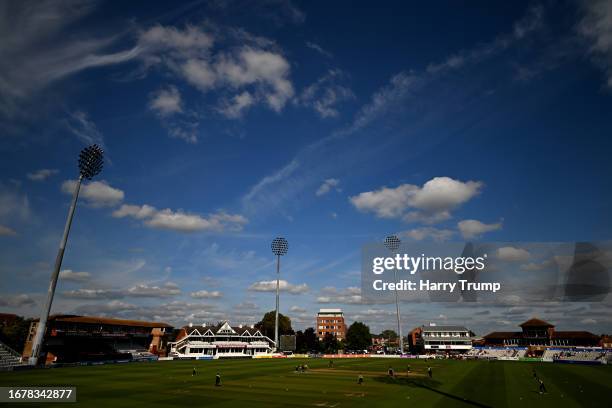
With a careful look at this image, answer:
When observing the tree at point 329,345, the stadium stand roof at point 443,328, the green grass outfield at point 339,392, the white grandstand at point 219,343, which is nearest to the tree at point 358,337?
the tree at point 329,345

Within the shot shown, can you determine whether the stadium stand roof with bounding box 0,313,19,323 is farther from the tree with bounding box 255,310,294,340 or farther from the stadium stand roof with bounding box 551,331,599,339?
the stadium stand roof with bounding box 551,331,599,339

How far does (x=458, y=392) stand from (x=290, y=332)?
122878mm

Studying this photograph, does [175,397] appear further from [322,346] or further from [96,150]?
[322,346]

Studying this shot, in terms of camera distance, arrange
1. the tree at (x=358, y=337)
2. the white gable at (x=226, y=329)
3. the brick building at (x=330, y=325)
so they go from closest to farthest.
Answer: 1. the white gable at (x=226, y=329)
2. the tree at (x=358, y=337)
3. the brick building at (x=330, y=325)

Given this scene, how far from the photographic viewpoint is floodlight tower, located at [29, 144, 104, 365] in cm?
6247

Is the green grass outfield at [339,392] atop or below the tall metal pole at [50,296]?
below

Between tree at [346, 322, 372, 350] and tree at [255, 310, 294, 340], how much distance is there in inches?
954

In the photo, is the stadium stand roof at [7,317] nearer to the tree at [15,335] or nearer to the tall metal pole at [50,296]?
the tree at [15,335]

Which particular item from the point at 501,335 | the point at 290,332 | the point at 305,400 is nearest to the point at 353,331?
the point at 290,332

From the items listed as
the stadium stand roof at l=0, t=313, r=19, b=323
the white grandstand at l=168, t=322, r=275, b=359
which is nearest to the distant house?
the white grandstand at l=168, t=322, r=275, b=359

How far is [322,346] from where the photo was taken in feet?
471

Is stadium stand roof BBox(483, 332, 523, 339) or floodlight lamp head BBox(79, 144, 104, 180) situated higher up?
floodlight lamp head BBox(79, 144, 104, 180)

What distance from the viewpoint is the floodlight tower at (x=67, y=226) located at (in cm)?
6247

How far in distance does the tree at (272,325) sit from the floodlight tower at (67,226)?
92.5 metres
